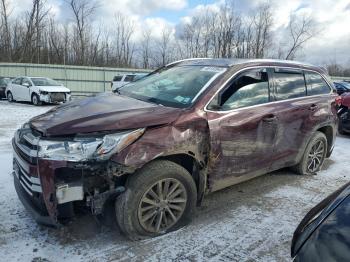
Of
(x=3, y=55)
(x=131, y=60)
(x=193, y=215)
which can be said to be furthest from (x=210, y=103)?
(x=131, y=60)

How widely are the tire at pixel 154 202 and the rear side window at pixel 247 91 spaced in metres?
0.95

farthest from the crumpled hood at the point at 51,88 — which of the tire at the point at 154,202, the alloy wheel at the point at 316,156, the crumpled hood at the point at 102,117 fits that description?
the tire at the point at 154,202

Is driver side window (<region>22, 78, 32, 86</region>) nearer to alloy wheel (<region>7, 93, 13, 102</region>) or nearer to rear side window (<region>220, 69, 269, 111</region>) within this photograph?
alloy wheel (<region>7, 93, 13, 102</region>)

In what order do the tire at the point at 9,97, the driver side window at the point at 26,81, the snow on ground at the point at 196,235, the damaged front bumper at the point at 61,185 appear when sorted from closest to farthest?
the damaged front bumper at the point at 61,185
the snow on ground at the point at 196,235
the driver side window at the point at 26,81
the tire at the point at 9,97

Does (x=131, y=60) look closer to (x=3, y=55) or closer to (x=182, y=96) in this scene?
(x=3, y=55)

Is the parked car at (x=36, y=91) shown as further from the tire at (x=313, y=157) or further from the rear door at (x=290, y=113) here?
the rear door at (x=290, y=113)

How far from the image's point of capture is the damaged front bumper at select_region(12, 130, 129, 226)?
2.85 m

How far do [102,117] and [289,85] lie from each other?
2.85 m

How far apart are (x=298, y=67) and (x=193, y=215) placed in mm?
2816

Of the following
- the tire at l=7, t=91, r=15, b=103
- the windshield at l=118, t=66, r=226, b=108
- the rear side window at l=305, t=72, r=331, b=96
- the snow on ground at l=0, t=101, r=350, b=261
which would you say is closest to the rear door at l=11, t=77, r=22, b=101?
the tire at l=7, t=91, r=15, b=103

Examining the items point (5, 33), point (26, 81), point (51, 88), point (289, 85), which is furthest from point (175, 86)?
point (5, 33)

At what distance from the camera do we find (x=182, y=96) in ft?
12.3

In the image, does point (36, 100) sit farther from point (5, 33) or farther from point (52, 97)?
point (5, 33)

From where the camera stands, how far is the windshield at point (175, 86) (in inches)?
146
